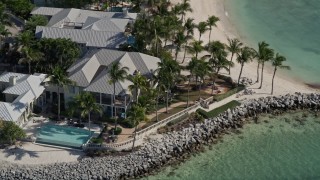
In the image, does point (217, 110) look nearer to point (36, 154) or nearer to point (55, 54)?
point (55, 54)

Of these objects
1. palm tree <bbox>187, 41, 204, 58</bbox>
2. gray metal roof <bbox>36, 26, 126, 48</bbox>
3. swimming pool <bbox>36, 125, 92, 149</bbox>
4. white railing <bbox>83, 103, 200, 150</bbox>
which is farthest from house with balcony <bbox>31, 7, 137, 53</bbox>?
swimming pool <bbox>36, 125, 92, 149</bbox>

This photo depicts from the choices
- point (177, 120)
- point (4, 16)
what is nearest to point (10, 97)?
point (4, 16)

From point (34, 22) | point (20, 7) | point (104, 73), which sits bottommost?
point (104, 73)

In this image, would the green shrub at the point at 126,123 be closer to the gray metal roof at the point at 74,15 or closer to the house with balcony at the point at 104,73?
the house with balcony at the point at 104,73

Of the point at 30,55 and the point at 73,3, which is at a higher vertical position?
the point at 73,3

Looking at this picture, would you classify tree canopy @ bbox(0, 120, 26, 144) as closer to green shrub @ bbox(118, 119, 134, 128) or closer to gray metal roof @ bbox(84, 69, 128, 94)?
gray metal roof @ bbox(84, 69, 128, 94)

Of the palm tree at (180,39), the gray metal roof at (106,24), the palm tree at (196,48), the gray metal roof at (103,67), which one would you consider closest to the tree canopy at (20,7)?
the gray metal roof at (106,24)
